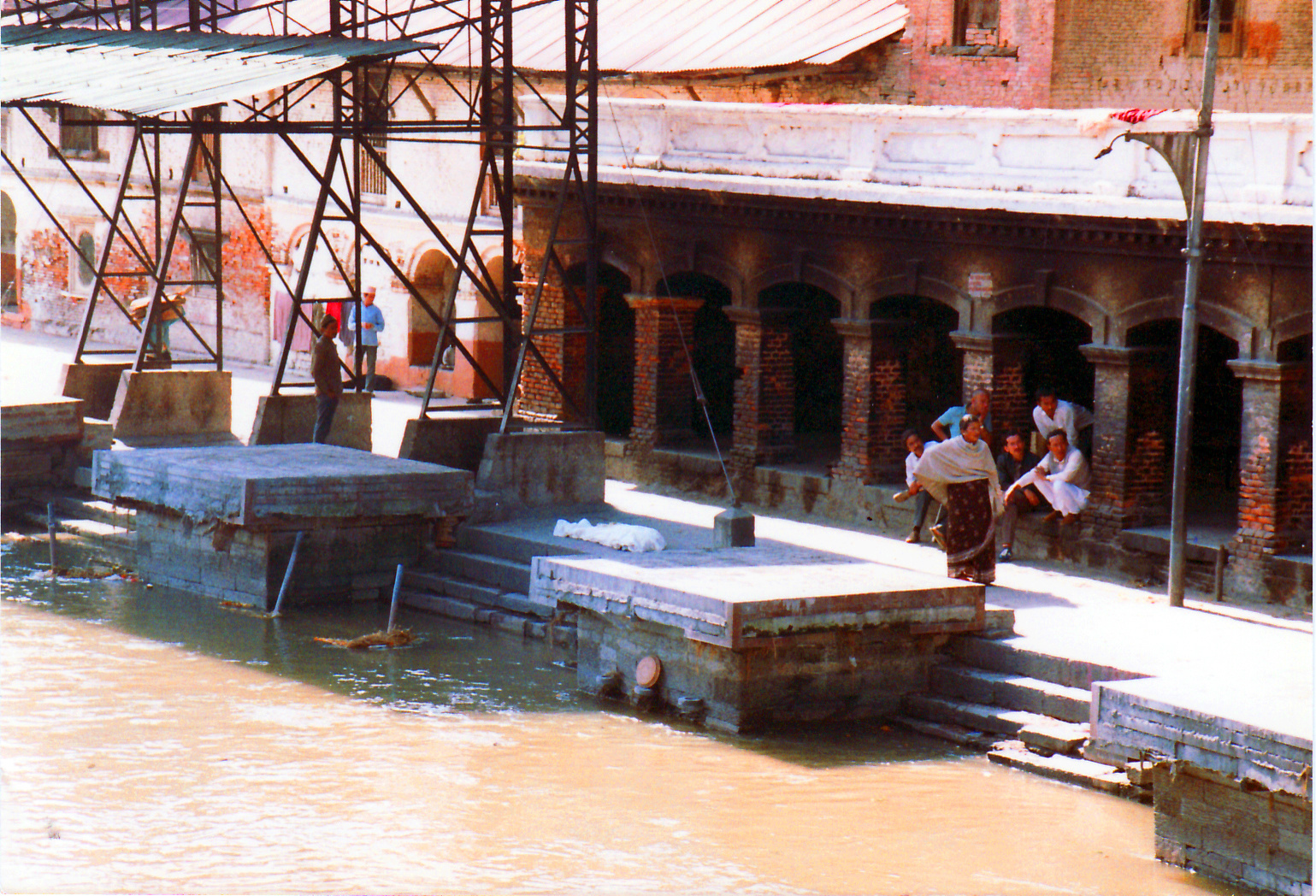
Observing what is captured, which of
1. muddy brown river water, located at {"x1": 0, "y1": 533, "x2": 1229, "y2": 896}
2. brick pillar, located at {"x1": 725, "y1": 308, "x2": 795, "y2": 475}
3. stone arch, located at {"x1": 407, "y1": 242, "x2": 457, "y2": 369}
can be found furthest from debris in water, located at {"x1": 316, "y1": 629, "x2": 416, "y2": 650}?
stone arch, located at {"x1": 407, "y1": 242, "x2": 457, "y2": 369}

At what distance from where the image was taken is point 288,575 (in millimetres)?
17812

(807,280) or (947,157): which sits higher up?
(947,157)

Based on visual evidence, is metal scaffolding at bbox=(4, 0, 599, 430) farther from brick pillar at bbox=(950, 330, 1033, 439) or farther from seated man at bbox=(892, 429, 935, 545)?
brick pillar at bbox=(950, 330, 1033, 439)

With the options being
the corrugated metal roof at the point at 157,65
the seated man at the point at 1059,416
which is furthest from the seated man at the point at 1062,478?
the corrugated metal roof at the point at 157,65

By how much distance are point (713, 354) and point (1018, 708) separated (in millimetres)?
11173

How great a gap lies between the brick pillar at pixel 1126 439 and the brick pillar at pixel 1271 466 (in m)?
1.17

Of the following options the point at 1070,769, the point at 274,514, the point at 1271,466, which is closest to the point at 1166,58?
the point at 1271,466

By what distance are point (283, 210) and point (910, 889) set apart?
889 inches

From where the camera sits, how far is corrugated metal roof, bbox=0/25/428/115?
1948 centimetres

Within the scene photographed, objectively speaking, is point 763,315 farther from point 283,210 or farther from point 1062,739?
point 283,210

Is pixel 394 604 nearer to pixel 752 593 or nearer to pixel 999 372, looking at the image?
pixel 752 593

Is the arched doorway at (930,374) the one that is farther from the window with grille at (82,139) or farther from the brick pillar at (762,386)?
the window with grille at (82,139)

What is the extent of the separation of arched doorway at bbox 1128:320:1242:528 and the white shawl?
2.53m

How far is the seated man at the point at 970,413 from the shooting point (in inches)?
713
